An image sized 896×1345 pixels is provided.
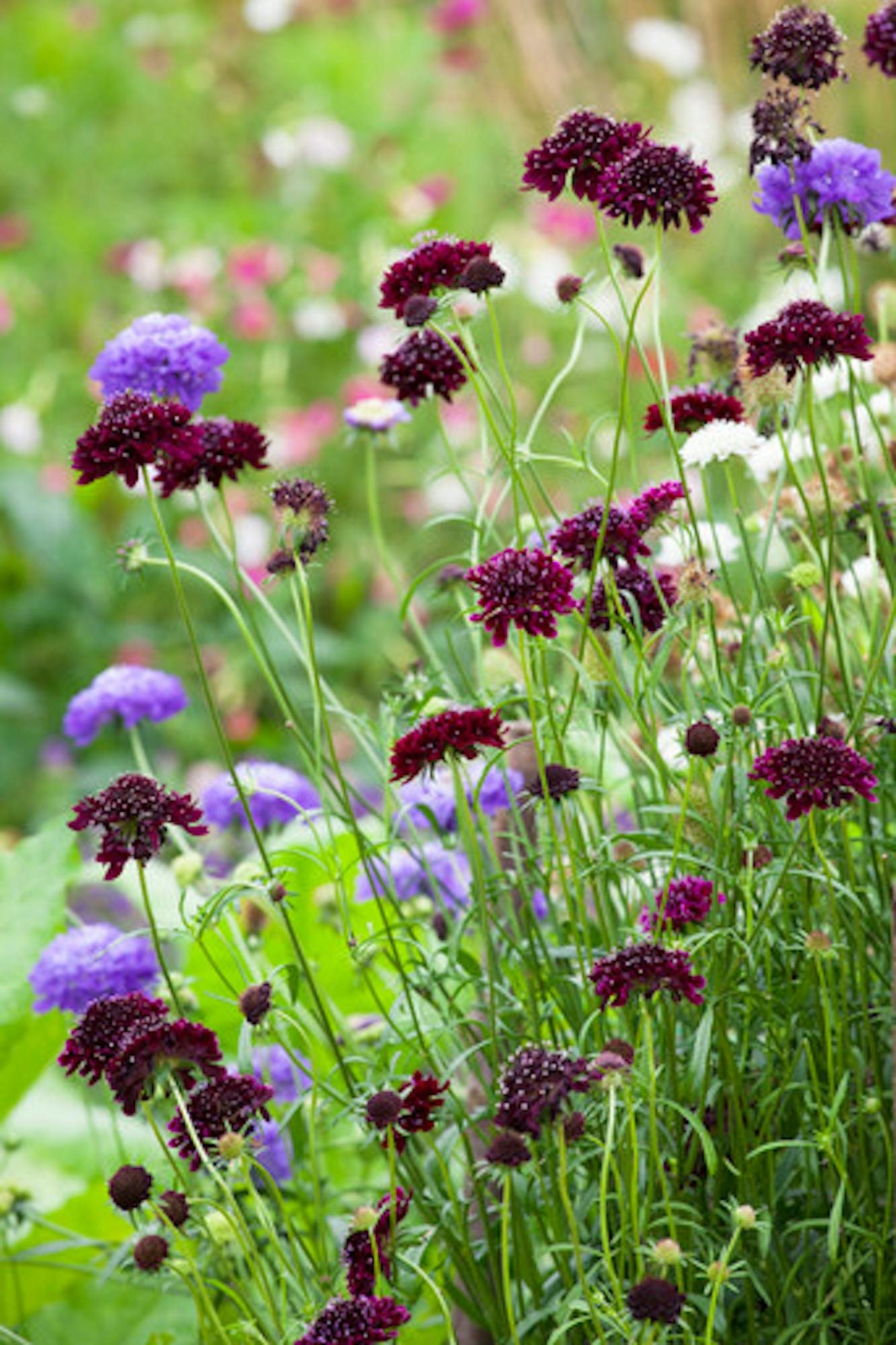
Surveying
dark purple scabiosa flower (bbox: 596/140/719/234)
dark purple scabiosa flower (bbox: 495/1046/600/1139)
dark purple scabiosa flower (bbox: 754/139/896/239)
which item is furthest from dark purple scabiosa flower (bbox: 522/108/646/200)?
dark purple scabiosa flower (bbox: 495/1046/600/1139)

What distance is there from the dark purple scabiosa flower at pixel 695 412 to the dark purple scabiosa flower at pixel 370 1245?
21.1 inches

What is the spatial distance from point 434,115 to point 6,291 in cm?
151

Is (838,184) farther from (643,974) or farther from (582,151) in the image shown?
(643,974)

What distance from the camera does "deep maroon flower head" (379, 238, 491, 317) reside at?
1150 millimetres

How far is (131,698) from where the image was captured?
4.96ft

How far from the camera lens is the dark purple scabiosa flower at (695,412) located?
123 centimetres

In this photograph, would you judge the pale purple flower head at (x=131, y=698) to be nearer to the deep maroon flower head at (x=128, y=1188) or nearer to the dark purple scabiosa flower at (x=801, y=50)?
the deep maroon flower head at (x=128, y=1188)

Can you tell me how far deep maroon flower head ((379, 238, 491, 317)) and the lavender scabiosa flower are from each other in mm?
592

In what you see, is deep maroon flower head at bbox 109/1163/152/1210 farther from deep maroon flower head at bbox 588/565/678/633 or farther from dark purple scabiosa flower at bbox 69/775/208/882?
deep maroon flower head at bbox 588/565/678/633

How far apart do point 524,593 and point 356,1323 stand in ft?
1.31

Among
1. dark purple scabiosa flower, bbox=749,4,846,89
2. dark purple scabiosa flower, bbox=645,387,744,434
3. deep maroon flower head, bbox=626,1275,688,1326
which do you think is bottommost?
deep maroon flower head, bbox=626,1275,688,1326

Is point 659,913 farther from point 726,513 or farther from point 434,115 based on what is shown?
point 434,115

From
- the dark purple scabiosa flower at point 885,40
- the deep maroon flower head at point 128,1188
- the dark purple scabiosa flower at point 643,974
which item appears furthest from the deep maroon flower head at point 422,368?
the deep maroon flower head at point 128,1188

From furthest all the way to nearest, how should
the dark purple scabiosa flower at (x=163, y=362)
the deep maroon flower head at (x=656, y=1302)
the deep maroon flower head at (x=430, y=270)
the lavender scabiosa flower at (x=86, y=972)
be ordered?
the lavender scabiosa flower at (x=86, y=972)
the dark purple scabiosa flower at (x=163, y=362)
the deep maroon flower head at (x=430, y=270)
the deep maroon flower head at (x=656, y=1302)
